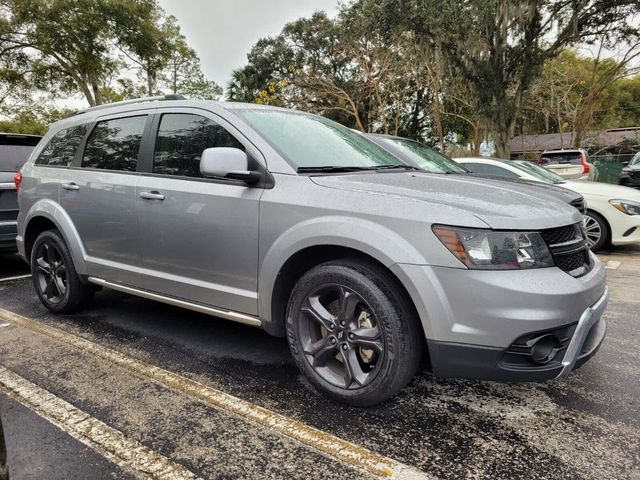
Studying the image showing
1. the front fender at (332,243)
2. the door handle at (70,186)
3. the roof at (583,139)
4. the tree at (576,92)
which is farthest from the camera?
the roof at (583,139)

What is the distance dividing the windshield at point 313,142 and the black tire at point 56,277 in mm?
2149

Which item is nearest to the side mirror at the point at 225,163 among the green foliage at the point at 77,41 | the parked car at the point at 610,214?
the parked car at the point at 610,214

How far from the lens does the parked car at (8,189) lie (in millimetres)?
5129

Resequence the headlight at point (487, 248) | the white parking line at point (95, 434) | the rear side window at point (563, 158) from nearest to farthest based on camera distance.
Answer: the white parking line at point (95, 434)
the headlight at point (487, 248)
the rear side window at point (563, 158)

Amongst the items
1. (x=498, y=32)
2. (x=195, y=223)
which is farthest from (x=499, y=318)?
(x=498, y=32)

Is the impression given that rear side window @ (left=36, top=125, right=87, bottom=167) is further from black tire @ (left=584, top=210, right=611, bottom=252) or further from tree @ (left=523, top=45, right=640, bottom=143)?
tree @ (left=523, top=45, right=640, bottom=143)

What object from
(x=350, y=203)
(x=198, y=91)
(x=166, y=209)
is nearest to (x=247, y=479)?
(x=350, y=203)

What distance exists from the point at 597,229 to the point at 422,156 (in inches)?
118

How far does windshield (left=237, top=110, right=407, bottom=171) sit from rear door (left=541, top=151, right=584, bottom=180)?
927 cm

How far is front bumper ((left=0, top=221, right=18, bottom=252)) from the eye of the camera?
5.10 meters

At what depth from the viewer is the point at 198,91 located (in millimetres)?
37969

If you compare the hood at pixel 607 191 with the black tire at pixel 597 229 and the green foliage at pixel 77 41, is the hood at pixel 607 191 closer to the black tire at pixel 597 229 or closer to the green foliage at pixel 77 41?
the black tire at pixel 597 229

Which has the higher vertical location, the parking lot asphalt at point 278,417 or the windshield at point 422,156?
the windshield at point 422,156

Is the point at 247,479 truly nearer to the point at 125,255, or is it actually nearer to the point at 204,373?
the point at 204,373
